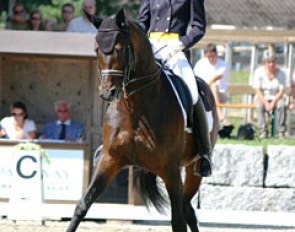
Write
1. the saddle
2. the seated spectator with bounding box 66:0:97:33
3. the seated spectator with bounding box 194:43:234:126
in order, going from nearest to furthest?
the saddle, the seated spectator with bounding box 66:0:97:33, the seated spectator with bounding box 194:43:234:126

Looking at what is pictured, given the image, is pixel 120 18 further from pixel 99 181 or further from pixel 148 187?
pixel 148 187

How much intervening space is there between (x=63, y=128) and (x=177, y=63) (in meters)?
4.16

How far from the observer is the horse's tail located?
31.4 ft

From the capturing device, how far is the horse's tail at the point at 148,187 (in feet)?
31.4

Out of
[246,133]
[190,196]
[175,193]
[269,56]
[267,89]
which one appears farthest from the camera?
[269,56]

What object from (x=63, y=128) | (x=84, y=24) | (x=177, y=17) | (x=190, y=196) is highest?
(x=177, y=17)

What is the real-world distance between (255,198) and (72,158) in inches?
91.6

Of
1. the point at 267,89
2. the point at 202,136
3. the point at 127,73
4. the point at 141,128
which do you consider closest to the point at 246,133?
the point at 267,89

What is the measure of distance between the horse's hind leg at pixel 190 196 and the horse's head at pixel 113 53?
2263mm

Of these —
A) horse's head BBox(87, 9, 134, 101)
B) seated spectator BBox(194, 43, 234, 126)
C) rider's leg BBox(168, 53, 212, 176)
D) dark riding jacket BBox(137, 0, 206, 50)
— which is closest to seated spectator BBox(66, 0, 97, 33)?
seated spectator BBox(194, 43, 234, 126)

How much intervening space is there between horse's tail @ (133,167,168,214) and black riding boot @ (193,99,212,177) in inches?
19.1

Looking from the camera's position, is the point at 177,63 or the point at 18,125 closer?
the point at 177,63

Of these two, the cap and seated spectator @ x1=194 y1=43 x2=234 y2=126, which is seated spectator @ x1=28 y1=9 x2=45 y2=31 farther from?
the cap

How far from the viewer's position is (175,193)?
8734 millimetres
